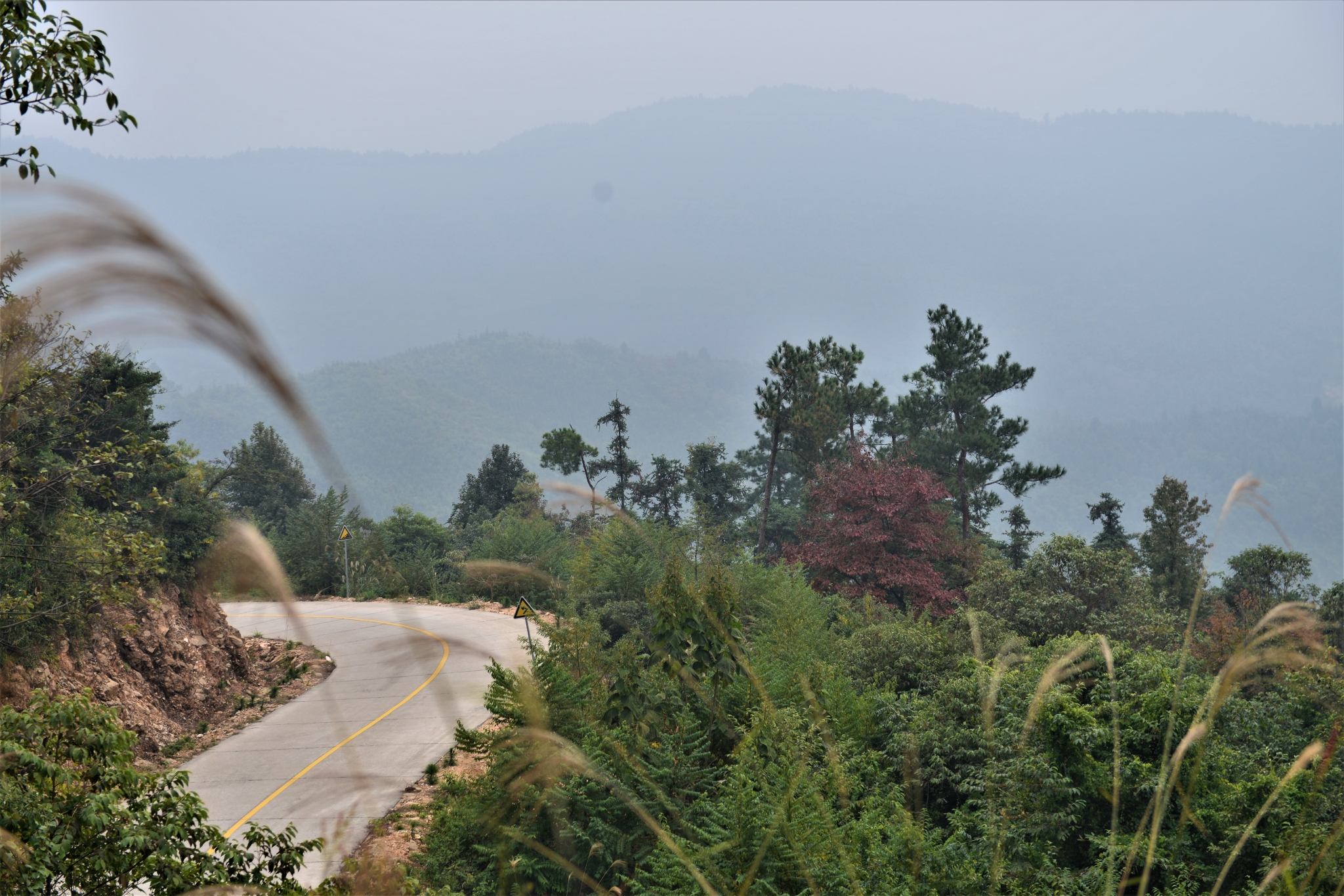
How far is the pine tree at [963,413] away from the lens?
99.1 feet

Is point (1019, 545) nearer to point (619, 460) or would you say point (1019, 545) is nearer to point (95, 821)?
point (619, 460)

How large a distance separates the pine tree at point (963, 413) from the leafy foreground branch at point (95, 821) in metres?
28.5

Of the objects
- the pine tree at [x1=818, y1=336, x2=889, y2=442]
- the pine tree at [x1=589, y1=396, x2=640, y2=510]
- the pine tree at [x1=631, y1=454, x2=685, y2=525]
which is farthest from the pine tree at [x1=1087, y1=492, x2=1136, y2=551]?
the pine tree at [x1=589, y1=396, x2=640, y2=510]

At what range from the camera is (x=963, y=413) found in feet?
103

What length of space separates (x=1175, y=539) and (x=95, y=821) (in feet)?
86.6

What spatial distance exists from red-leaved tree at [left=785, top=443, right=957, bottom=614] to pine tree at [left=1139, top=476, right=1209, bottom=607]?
19.6 ft

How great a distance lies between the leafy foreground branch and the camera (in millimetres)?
2605

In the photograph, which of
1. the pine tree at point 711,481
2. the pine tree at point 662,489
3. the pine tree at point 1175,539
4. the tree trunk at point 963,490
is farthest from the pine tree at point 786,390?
the pine tree at point 1175,539

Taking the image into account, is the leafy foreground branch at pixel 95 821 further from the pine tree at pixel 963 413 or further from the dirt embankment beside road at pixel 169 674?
the pine tree at pixel 963 413

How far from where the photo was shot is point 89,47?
133 inches

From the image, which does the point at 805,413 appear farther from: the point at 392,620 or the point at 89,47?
the point at 89,47

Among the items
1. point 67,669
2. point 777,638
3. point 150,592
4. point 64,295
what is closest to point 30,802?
point 64,295

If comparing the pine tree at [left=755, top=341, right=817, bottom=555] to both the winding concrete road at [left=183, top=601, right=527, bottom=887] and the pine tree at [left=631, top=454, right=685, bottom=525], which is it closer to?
the pine tree at [left=631, top=454, right=685, bottom=525]

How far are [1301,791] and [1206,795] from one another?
728mm
